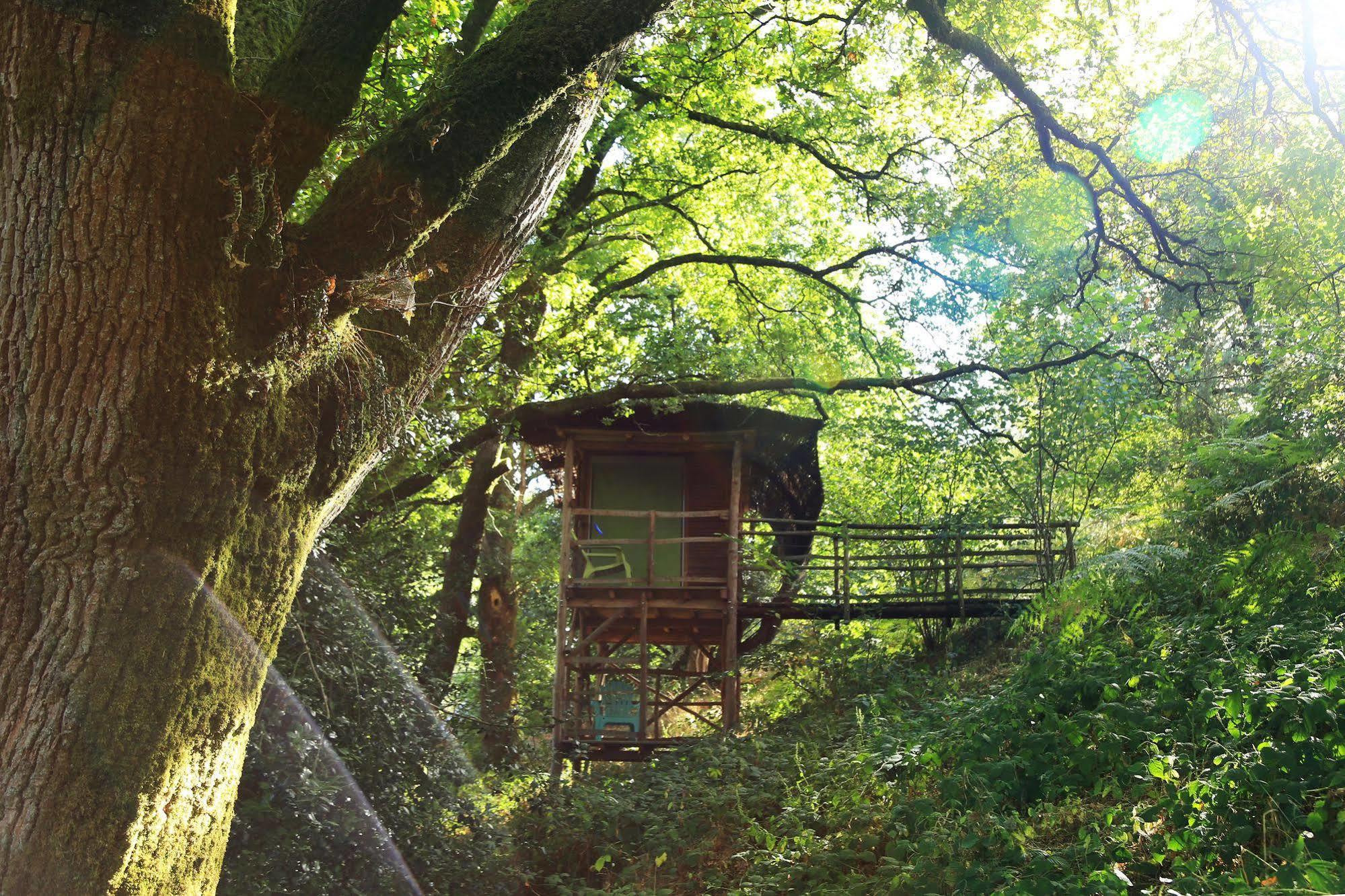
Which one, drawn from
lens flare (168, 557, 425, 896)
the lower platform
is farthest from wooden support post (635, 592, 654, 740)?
lens flare (168, 557, 425, 896)

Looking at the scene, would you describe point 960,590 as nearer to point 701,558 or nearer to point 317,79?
point 701,558

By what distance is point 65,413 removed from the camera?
278 cm

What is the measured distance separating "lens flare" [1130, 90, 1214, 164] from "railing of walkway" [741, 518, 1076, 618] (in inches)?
218

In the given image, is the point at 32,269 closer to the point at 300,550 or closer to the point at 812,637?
the point at 300,550

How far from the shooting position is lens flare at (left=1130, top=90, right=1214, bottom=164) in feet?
32.8

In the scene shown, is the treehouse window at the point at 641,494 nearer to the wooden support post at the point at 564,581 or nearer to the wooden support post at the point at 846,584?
the wooden support post at the point at 564,581

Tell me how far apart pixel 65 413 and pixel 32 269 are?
435 millimetres

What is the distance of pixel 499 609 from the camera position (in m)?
18.5

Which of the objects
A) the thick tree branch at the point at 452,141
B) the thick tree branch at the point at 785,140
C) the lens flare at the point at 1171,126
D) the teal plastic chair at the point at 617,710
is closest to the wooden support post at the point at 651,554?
the teal plastic chair at the point at 617,710

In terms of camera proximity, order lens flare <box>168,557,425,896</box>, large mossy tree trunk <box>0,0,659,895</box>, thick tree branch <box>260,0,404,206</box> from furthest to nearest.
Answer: lens flare <box>168,557,425,896</box>
thick tree branch <box>260,0,404,206</box>
large mossy tree trunk <box>0,0,659,895</box>

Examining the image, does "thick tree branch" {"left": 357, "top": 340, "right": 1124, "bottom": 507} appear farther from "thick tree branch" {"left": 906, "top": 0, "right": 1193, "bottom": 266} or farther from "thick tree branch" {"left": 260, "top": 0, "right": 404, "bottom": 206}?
"thick tree branch" {"left": 260, "top": 0, "right": 404, "bottom": 206}

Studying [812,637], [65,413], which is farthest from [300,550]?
[812,637]

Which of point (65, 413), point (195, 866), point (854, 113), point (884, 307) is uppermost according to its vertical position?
point (854, 113)

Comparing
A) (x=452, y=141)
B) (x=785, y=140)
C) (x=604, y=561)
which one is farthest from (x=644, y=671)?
(x=452, y=141)
